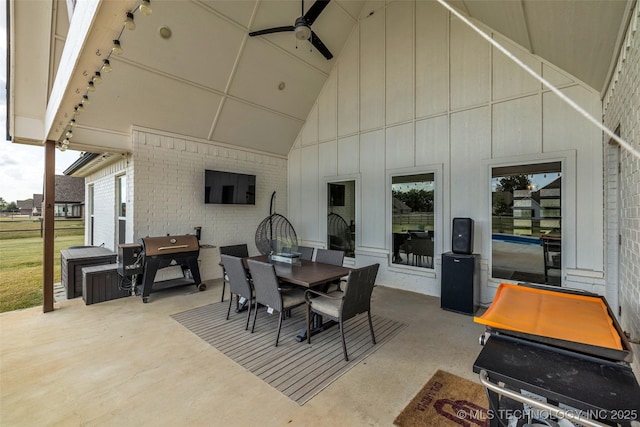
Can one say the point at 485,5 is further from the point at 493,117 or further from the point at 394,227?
the point at 394,227

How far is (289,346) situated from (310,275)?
0.79m

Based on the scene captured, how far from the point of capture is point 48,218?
379 centimetres

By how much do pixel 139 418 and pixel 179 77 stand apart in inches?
184

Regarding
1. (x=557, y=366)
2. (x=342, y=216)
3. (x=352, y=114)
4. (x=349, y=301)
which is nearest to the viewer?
(x=557, y=366)

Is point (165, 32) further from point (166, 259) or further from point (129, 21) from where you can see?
point (166, 259)

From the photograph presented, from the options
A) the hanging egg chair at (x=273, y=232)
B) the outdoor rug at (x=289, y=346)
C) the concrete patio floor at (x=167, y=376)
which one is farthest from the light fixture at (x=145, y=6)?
the hanging egg chair at (x=273, y=232)

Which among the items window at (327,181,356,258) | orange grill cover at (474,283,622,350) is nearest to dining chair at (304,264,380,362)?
orange grill cover at (474,283,622,350)

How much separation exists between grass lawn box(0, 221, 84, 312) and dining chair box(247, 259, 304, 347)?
3975 mm

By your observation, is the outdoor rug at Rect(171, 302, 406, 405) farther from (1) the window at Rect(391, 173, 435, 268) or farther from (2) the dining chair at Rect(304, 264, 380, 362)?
(1) the window at Rect(391, 173, 435, 268)

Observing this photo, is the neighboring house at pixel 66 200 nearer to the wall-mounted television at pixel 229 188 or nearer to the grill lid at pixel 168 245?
the wall-mounted television at pixel 229 188

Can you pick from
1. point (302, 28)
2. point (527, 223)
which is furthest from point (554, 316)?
point (302, 28)

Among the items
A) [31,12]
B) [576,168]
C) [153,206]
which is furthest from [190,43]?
[576,168]

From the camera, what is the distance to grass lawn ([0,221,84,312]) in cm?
454

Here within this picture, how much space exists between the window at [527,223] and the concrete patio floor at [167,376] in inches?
44.9
